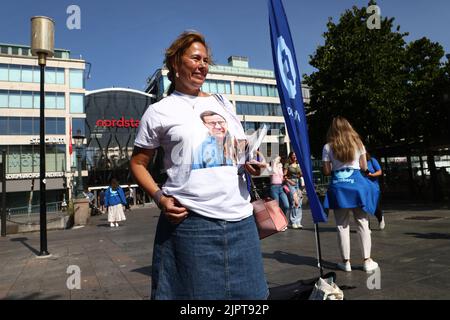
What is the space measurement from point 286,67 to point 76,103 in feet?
149

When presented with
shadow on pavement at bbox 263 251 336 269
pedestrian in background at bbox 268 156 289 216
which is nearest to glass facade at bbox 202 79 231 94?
pedestrian in background at bbox 268 156 289 216

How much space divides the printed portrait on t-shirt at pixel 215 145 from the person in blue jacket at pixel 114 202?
38.3 feet

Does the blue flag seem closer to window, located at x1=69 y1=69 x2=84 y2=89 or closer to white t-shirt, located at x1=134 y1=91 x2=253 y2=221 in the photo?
white t-shirt, located at x1=134 y1=91 x2=253 y2=221

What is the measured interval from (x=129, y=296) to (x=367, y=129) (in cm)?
1349

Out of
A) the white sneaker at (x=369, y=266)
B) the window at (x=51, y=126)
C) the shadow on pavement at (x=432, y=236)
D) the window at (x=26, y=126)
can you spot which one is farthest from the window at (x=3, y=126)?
the white sneaker at (x=369, y=266)

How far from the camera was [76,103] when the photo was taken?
43219 millimetres

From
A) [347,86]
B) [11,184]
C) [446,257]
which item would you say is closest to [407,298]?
[446,257]

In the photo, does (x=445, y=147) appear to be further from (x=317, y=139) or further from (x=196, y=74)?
(x=196, y=74)

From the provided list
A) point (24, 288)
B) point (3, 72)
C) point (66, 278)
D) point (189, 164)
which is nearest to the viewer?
point (189, 164)

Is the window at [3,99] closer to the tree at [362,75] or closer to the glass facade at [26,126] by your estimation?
the glass facade at [26,126]

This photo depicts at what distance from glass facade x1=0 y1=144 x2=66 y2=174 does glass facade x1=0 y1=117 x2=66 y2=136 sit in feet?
5.27

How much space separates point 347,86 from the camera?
14.5m

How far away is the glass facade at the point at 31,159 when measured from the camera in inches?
1507

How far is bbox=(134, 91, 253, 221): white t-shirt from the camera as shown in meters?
1.75
